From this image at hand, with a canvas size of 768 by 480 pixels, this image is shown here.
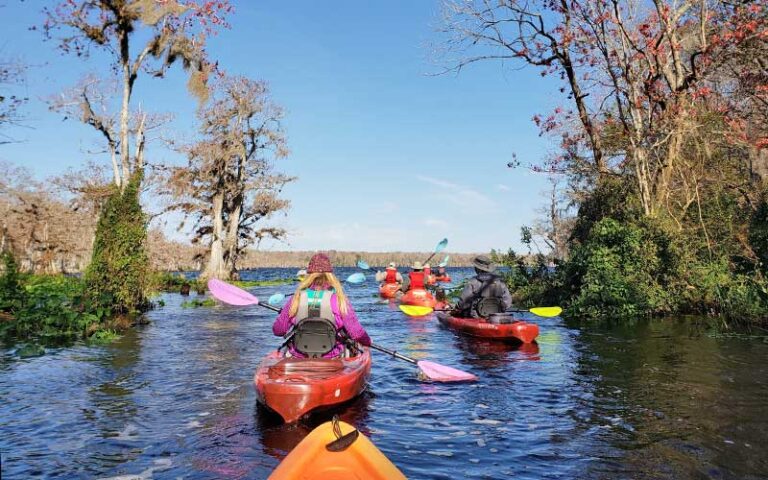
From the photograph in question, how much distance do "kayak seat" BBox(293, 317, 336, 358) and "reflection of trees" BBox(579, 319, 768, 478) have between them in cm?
329

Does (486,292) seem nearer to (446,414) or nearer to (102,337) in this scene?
(446,414)

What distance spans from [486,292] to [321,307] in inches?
275

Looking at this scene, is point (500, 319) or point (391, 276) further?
point (391, 276)

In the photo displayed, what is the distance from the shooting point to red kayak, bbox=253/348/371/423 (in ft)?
20.3

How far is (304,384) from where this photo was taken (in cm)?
625

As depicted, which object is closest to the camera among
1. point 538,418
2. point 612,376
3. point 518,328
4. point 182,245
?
point 538,418

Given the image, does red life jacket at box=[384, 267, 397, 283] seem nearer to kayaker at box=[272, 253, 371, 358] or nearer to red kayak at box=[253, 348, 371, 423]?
kayaker at box=[272, 253, 371, 358]

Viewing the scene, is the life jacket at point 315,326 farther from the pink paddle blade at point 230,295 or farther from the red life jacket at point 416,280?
the red life jacket at point 416,280

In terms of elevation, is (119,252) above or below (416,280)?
above

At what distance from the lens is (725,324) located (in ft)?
42.9

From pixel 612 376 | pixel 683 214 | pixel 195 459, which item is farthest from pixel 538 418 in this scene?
pixel 683 214

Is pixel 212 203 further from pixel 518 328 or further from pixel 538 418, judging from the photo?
pixel 538 418

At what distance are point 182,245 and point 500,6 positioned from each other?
83525 millimetres

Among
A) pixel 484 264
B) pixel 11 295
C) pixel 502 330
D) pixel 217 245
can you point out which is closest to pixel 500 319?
pixel 502 330
